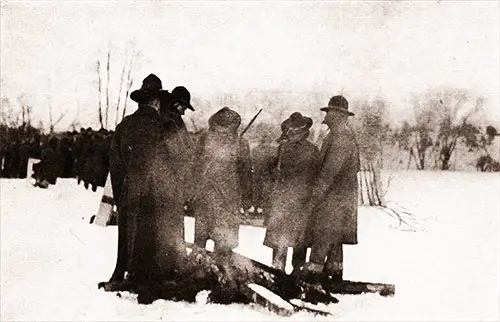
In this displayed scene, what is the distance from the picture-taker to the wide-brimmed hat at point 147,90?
3189 mm

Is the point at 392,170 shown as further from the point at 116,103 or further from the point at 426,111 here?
the point at 116,103

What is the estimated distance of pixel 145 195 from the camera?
3.16 metres

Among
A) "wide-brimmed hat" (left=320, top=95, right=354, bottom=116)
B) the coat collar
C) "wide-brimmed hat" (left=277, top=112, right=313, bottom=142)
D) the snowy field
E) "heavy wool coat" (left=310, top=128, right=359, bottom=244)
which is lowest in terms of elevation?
the snowy field

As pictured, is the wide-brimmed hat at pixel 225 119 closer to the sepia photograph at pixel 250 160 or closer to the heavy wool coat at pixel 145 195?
the sepia photograph at pixel 250 160

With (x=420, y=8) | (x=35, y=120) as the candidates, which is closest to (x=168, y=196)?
(x=35, y=120)

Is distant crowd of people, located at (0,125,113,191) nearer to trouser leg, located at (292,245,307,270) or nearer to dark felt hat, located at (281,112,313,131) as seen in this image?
dark felt hat, located at (281,112,313,131)

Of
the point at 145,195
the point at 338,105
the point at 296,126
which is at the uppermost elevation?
the point at 338,105

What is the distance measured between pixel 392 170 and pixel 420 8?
85cm

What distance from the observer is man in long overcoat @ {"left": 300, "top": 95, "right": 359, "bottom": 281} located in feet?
10.4

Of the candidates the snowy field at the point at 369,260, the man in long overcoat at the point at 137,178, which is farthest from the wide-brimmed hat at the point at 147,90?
the snowy field at the point at 369,260

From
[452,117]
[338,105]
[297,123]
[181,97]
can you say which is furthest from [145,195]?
[452,117]

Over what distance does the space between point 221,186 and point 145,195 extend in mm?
373

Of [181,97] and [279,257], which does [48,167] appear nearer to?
[181,97]

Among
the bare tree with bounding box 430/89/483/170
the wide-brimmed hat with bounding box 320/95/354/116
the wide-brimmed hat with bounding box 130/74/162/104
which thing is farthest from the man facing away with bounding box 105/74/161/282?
the bare tree with bounding box 430/89/483/170
